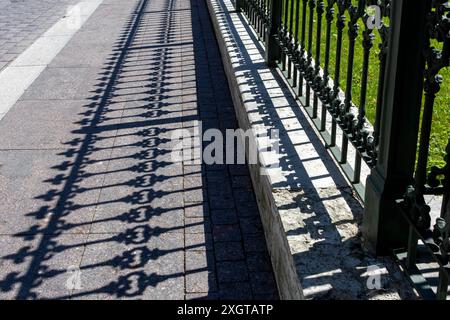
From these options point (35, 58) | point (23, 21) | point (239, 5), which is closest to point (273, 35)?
point (239, 5)

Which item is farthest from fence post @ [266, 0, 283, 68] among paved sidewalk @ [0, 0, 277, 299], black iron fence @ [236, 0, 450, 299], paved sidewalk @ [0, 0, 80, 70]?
paved sidewalk @ [0, 0, 80, 70]

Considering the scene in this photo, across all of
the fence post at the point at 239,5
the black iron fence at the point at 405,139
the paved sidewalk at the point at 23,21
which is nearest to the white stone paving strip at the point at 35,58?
the paved sidewalk at the point at 23,21

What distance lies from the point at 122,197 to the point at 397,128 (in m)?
2.75

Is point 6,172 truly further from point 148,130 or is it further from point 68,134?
point 148,130

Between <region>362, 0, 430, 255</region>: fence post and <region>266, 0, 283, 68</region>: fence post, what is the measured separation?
11.7 feet

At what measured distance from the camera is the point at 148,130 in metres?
6.52

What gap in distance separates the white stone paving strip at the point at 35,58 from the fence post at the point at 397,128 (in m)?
5.22

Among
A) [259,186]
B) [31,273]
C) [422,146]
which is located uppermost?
[422,146]

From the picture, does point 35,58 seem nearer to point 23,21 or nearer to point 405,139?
point 23,21

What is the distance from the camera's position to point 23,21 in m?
12.8

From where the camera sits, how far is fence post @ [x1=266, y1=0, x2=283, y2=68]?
21.5ft

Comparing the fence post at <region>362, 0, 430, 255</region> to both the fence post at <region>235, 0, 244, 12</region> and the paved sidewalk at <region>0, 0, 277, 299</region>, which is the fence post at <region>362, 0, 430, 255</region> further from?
the fence post at <region>235, 0, 244, 12</region>

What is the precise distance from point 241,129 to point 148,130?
105 centimetres
